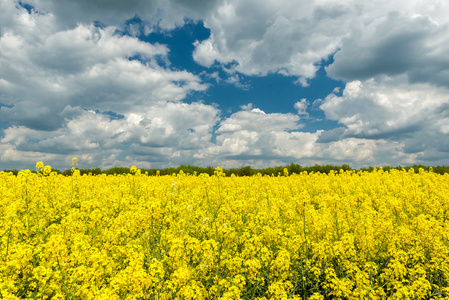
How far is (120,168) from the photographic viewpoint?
95.2 feet

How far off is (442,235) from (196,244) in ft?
21.3

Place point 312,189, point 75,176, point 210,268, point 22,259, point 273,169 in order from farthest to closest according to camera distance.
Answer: point 273,169
point 312,189
point 75,176
point 210,268
point 22,259

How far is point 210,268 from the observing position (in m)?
4.76

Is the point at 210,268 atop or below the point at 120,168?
below

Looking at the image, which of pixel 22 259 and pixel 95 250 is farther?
pixel 95 250

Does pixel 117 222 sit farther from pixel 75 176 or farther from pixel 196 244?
pixel 75 176

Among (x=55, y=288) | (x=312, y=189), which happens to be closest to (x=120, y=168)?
(x=312, y=189)

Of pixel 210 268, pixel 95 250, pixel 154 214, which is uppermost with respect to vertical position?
pixel 154 214

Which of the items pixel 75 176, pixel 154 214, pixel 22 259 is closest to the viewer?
pixel 22 259

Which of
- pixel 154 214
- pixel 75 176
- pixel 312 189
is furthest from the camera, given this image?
pixel 312 189

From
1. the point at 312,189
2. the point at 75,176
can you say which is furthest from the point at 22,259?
the point at 312,189

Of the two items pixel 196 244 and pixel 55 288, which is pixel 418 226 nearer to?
pixel 196 244

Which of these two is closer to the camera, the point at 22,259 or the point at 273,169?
the point at 22,259

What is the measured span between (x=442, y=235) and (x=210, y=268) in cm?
615
